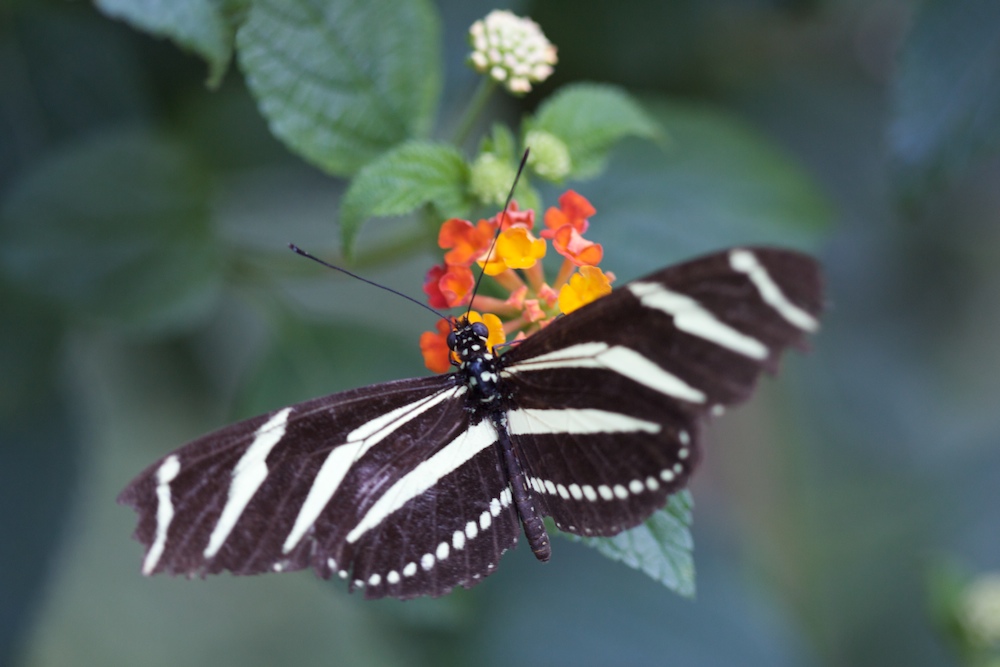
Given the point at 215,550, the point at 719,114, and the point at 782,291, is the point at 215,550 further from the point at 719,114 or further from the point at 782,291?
the point at 719,114

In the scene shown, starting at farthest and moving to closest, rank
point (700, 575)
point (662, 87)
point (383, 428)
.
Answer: point (700, 575)
point (662, 87)
point (383, 428)

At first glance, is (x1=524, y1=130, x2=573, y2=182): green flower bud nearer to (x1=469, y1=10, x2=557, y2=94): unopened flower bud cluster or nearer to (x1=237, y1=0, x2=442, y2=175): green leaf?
(x1=469, y1=10, x2=557, y2=94): unopened flower bud cluster

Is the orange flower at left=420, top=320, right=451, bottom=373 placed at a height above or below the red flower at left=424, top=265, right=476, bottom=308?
below

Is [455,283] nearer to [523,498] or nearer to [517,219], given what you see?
[517,219]

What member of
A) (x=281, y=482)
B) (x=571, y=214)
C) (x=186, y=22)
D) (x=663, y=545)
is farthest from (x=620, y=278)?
(x=186, y=22)

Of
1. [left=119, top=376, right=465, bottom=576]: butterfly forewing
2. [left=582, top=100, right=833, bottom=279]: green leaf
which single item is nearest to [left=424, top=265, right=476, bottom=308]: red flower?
[left=119, top=376, right=465, bottom=576]: butterfly forewing

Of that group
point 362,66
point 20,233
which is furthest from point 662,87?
point 20,233
